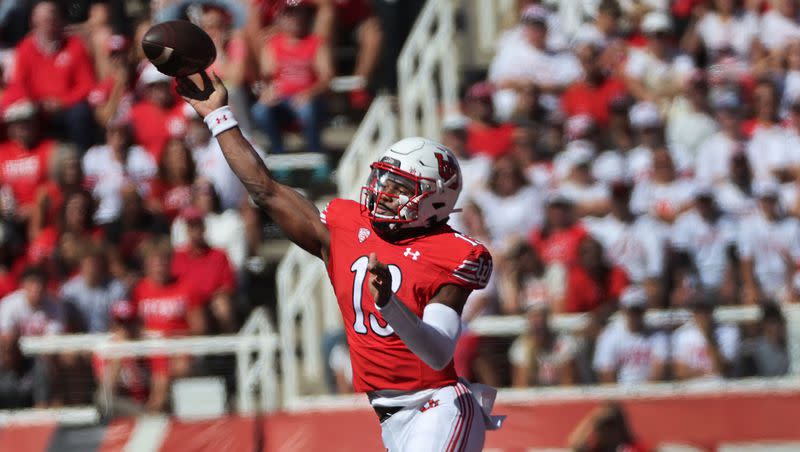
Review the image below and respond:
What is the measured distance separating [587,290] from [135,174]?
3.95 meters

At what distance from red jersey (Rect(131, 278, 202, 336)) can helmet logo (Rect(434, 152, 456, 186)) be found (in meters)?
5.37

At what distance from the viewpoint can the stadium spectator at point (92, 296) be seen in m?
11.4

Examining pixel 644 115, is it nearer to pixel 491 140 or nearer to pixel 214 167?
pixel 491 140

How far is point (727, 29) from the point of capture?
1329cm

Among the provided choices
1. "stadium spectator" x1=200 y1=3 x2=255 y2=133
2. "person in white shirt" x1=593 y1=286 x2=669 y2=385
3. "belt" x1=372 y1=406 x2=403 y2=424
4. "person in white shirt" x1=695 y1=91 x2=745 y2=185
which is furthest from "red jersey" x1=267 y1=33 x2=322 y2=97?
"belt" x1=372 y1=406 x2=403 y2=424

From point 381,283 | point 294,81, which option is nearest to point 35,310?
point 294,81

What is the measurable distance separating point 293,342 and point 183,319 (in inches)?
32.3

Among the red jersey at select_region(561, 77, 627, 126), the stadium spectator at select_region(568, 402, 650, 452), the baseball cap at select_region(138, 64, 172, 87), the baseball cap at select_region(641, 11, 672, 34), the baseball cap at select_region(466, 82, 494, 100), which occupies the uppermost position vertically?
the baseball cap at select_region(641, 11, 672, 34)

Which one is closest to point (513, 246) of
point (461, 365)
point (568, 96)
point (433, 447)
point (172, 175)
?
point (461, 365)

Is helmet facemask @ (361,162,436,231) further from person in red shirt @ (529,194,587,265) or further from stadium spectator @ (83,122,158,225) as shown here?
stadium spectator @ (83,122,158,225)

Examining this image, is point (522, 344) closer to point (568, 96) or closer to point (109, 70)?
point (568, 96)

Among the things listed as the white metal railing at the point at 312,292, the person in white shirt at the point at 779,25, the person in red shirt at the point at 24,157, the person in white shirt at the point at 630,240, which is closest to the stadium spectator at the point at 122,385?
the white metal railing at the point at 312,292

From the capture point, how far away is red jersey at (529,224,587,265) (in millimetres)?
11039

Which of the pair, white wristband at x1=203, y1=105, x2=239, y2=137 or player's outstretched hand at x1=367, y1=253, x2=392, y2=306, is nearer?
player's outstretched hand at x1=367, y1=253, x2=392, y2=306
